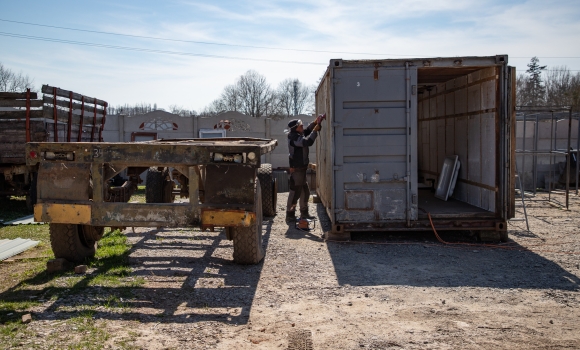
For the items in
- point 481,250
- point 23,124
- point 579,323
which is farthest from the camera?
point 23,124

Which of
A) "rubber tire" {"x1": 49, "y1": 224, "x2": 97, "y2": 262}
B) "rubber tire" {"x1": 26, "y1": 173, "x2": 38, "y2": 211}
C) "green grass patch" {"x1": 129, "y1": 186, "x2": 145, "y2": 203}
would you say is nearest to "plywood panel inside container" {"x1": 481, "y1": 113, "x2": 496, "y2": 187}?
"rubber tire" {"x1": 49, "y1": 224, "x2": 97, "y2": 262}

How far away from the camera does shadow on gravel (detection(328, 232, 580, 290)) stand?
223 inches

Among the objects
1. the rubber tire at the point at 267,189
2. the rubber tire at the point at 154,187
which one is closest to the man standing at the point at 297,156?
the rubber tire at the point at 267,189

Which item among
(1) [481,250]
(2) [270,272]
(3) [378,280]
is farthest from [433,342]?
(1) [481,250]

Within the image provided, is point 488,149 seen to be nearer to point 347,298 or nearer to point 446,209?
point 446,209

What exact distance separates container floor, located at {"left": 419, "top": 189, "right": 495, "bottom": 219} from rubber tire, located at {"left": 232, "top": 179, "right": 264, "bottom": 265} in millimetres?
3021

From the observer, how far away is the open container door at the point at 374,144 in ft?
25.4

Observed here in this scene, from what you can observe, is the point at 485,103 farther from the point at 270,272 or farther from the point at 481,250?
the point at 270,272

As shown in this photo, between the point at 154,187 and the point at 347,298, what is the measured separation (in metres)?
4.52

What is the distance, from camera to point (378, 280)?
576 cm

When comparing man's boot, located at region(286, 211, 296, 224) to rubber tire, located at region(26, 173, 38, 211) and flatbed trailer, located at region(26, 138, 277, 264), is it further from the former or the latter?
rubber tire, located at region(26, 173, 38, 211)

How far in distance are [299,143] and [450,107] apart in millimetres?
3393

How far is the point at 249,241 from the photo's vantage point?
5.91 metres

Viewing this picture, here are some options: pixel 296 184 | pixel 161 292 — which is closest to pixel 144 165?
pixel 161 292
